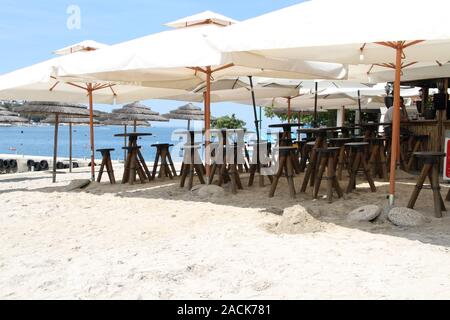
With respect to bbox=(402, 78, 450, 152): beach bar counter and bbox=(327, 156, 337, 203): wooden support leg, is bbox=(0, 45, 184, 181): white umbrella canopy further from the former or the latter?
bbox=(402, 78, 450, 152): beach bar counter

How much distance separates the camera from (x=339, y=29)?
385cm

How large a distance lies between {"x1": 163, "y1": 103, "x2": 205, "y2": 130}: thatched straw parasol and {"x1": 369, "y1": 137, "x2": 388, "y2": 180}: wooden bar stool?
6.07 m

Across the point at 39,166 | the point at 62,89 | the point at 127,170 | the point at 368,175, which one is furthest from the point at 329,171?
Answer: the point at 39,166

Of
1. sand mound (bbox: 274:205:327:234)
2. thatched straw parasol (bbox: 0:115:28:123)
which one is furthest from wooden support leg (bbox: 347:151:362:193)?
thatched straw parasol (bbox: 0:115:28:123)

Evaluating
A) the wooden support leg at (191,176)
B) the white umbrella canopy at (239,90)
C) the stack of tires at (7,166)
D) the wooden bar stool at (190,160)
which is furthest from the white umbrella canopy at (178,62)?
the stack of tires at (7,166)

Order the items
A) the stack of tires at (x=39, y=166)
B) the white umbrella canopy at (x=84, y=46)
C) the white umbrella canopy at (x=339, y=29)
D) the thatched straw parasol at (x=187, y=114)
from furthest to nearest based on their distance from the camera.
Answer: the stack of tires at (x=39, y=166), the thatched straw parasol at (x=187, y=114), the white umbrella canopy at (x=84, y=46), the white umbrella canopy at (x=339, y=29)

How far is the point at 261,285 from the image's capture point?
2.76 meters

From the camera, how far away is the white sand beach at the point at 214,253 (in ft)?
8.91

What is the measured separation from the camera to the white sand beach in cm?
272

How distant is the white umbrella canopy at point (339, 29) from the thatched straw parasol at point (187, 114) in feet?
25.4

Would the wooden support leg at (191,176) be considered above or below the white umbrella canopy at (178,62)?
below

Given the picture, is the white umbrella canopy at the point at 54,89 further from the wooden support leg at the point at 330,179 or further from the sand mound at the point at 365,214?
the sand mound at the point at 365,214
